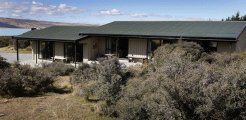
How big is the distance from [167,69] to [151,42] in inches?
666

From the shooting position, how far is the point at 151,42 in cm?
2573

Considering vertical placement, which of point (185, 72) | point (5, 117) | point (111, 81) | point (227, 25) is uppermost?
point (227, 25)

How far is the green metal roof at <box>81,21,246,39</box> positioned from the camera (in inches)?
875

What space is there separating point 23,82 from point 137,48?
12.0 metres

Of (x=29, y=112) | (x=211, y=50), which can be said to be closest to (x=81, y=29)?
(x=211, y=50)

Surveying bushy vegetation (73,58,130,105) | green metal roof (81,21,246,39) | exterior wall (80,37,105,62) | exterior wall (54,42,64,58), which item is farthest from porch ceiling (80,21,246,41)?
bushy vegetation (73,58,130,105)

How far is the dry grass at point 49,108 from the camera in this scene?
38.3 ft

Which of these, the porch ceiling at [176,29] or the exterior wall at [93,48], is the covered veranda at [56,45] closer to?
the exterior wall at [93,48]

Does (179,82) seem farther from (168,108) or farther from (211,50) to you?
(211,50)

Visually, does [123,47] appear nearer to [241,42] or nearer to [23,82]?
[241,42]

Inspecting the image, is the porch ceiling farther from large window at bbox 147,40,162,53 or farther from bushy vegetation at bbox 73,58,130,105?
bushy vegetation at bbox 73,58,130,105

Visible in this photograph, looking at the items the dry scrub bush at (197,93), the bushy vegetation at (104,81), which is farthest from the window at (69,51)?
the dry scrub bush at (197,93)

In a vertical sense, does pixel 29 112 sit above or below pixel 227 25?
below

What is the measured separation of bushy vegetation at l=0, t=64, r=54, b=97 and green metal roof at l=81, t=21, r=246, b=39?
975 cm
